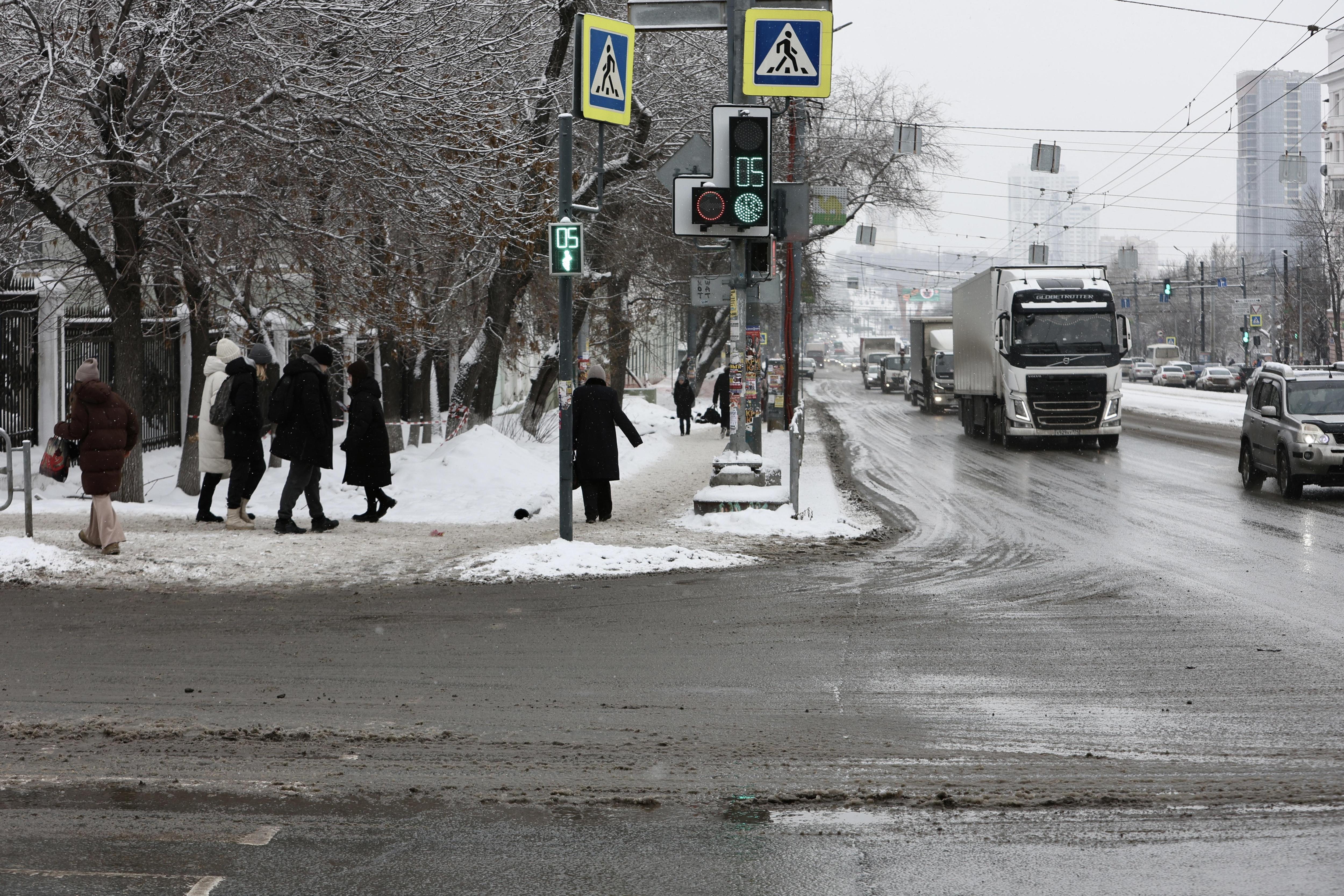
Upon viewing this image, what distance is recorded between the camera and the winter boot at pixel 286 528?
13.7 m

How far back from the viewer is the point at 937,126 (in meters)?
49.2

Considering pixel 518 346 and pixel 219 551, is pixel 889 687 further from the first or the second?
pixel 518 346

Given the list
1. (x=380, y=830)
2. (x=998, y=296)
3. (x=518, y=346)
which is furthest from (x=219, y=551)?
(x=998, y=296)

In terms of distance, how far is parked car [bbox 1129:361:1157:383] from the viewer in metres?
91.1

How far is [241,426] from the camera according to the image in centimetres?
1402

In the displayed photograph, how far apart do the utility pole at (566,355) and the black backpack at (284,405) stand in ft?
9.83

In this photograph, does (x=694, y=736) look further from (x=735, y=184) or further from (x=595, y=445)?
(x=735, y=184)

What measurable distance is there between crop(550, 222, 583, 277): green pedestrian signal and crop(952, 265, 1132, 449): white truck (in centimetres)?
1804

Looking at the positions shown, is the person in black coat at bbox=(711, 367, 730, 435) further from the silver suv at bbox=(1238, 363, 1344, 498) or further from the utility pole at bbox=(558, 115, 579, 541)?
the utility pole at bbox=(558, 115, 579, 541)

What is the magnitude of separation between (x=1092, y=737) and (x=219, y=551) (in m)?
8.08

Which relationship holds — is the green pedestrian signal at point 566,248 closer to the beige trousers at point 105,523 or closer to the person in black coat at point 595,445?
the person in black coat at point 595,445

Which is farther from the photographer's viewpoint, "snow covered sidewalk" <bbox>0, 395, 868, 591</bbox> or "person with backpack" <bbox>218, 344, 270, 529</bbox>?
"person with backpack" <bbox>218, 344, 270, 529</bbox>

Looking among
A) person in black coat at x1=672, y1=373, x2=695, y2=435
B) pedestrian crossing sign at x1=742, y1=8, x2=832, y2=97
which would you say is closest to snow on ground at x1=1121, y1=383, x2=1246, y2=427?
person in black coat at x1=672, y1=373, x2=695, y2=435

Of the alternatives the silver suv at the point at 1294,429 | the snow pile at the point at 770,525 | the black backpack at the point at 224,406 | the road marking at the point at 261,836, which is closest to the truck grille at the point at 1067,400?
the silver suv at the point at 1294,429
